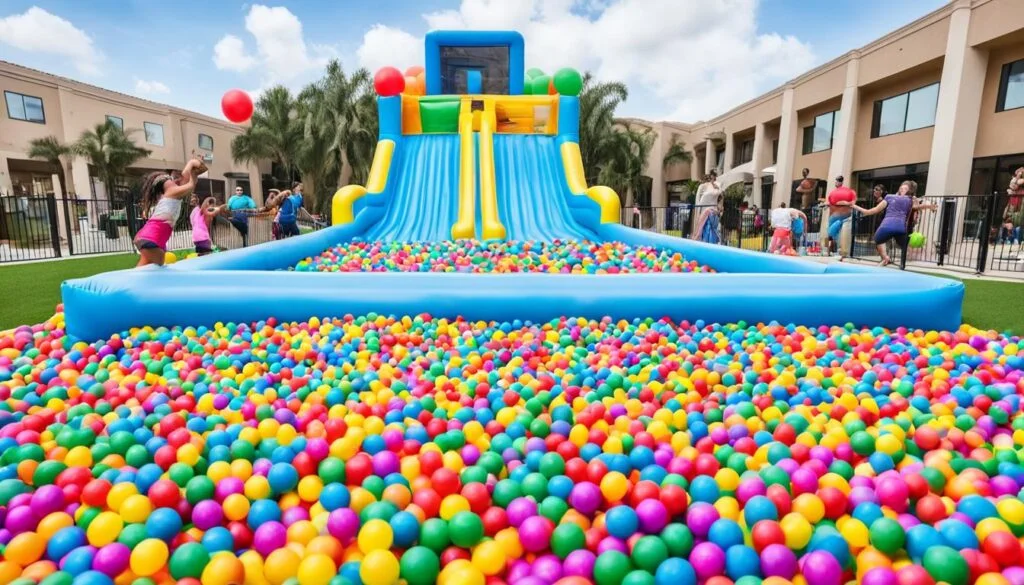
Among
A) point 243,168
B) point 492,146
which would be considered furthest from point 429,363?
point 243,168

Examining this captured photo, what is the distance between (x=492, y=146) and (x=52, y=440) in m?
6.77

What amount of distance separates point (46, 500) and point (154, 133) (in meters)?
27.7

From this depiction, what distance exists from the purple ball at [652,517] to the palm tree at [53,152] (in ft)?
79.8

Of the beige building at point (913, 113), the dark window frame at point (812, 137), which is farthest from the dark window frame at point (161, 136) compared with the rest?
the dark window frame at point (812, 137)

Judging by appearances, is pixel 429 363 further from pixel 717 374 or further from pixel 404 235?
pixel 404 235

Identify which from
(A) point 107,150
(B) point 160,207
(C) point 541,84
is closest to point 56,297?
(B) point 160,207

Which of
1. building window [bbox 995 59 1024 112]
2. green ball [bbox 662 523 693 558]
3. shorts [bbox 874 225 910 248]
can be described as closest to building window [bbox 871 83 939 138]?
building window [bbox 995 59 1024 112]

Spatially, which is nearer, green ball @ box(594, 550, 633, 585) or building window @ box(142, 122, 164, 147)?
green ball @ box(594, 550, 633, 585)

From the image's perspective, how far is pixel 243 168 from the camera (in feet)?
95.1

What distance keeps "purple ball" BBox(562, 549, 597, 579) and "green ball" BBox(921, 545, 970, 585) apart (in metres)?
0.69

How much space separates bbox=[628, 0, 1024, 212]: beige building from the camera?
12.6 meters

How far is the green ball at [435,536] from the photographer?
4.33ft

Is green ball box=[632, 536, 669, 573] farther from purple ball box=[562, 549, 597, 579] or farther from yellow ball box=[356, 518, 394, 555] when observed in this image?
yellow ball box=[356, 518, 394, 555]

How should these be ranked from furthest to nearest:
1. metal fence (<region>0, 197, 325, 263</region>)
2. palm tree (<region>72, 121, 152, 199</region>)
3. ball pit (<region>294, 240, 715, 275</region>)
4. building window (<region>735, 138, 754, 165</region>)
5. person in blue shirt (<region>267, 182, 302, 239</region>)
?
1. building window (<region>735, 138, 754, 165</region>)
2. palm tree (<region>72, 121, 152, 199</region>)
3. metal fence (<region>0, 197, 325, 263</region>)
4. person in blue shirt (<region>267, 182, 302, 239</region>)
5. ball pit (<region>294, 240, 715, 275</region>)
